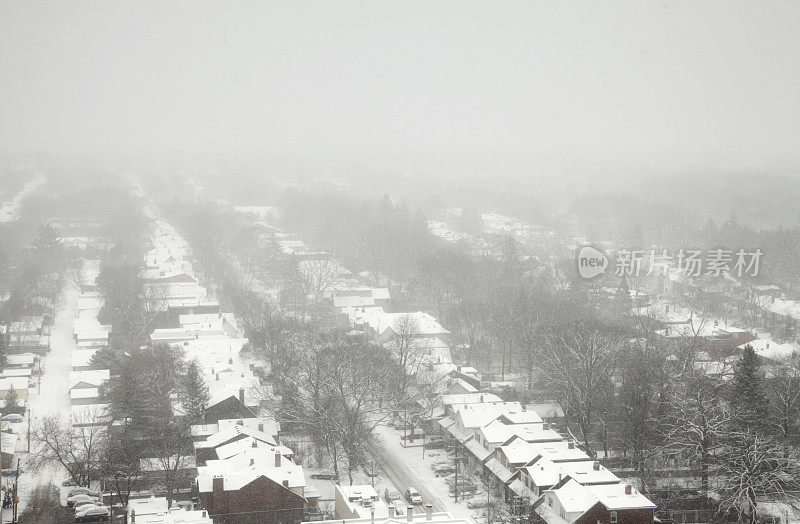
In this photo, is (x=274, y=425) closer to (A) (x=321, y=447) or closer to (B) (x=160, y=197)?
(A) (x=321, y=447)

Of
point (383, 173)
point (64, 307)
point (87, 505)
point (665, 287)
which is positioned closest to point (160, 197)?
point (383, 173)

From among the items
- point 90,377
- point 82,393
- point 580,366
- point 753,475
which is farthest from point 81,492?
point 753,475

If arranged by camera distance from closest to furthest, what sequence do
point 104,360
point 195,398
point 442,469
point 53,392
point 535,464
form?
1. point 535,464
2. point 442,469
3. point 195,398
4. point 53,392
5. point 104,360

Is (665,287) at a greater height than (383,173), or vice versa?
(383,173)

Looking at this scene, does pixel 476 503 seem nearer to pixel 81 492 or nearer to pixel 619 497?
pixel 619 497

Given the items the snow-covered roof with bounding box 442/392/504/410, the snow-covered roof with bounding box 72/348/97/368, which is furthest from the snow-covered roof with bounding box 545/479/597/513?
the snow-covered roof with bounding box 72/348/97/368

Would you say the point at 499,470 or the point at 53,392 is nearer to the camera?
the point at 499,470
